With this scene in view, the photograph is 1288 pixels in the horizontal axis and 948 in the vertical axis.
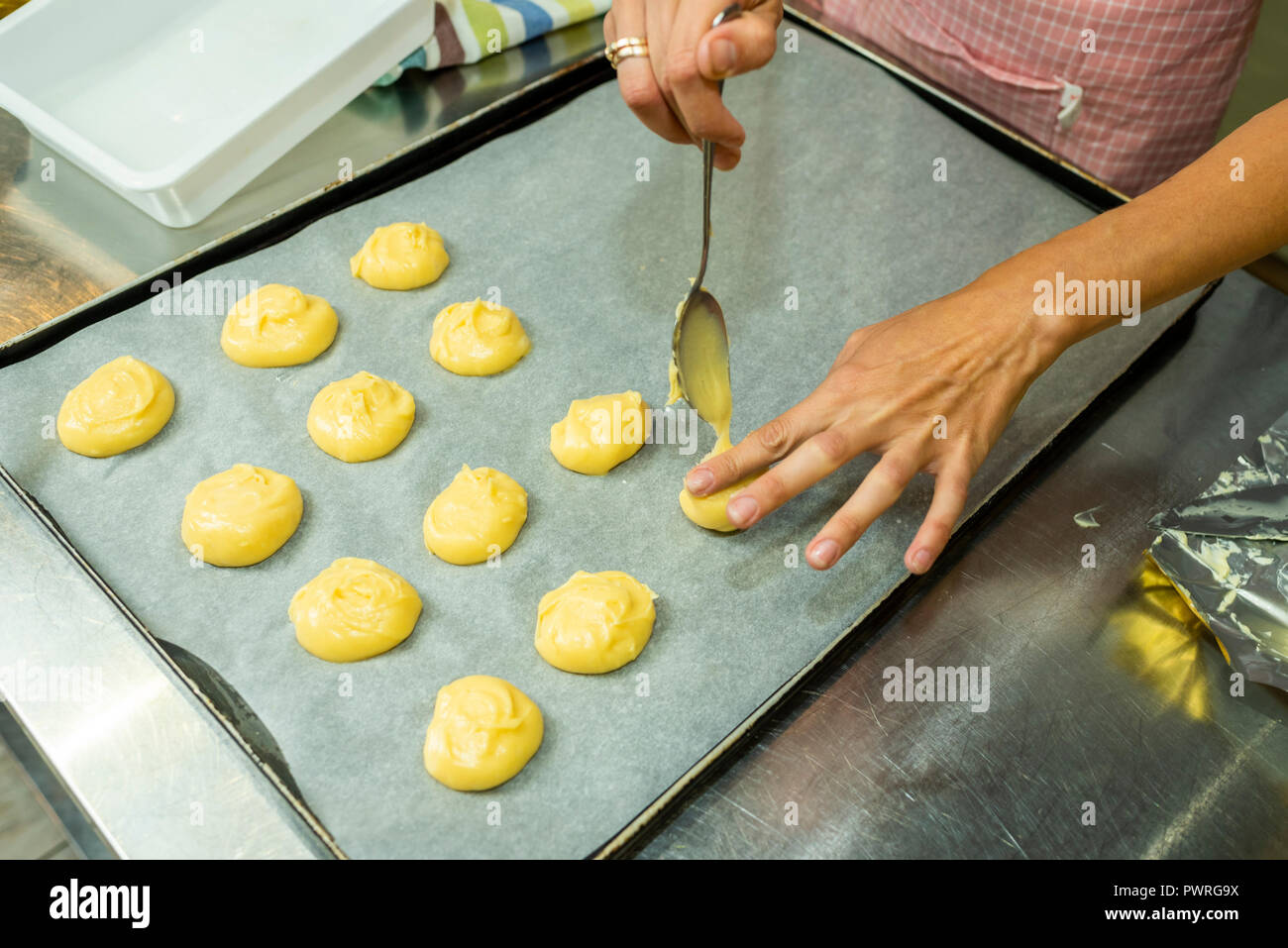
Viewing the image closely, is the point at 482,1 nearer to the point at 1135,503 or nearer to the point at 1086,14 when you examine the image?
the point at 1086,14

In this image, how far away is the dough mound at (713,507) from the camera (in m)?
1.48

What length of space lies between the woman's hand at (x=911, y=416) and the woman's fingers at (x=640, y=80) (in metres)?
0.45

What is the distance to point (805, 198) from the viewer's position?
198 centimetres

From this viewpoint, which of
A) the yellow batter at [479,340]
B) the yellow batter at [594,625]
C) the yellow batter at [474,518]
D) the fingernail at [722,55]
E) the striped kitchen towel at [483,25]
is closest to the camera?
the fingernail at [722,55]

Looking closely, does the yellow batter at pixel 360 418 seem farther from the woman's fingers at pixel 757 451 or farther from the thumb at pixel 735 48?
the thumb at pixel 735 48

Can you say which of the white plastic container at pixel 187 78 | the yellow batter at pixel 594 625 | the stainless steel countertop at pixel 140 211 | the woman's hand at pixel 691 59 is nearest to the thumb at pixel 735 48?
the woman's hand at pixel 691 59

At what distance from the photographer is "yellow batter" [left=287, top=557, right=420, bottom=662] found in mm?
1360

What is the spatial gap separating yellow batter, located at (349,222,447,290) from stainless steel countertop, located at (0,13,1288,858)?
1.97 feet

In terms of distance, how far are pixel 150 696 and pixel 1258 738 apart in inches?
62.8

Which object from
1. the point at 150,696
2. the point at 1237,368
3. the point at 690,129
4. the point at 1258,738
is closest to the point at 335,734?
the point at 150,696

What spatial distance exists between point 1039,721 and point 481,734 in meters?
0.80

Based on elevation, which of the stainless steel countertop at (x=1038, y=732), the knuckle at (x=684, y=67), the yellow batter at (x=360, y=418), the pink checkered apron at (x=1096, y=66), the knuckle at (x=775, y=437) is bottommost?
the stainless steel countertop at (x=1038, y=732)

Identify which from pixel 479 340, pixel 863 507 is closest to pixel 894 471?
pixel 863 507

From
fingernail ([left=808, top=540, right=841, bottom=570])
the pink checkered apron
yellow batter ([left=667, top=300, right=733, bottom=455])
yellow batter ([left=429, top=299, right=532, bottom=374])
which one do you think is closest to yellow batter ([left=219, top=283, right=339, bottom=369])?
yellow batter ([left=429, top=299, right=532, bottom=374])
